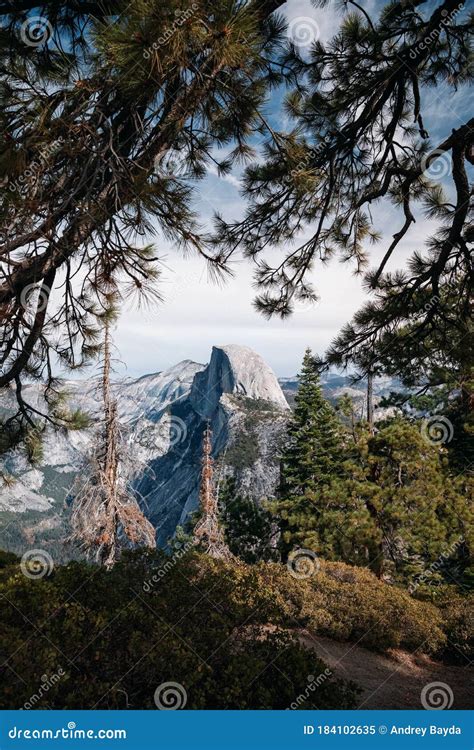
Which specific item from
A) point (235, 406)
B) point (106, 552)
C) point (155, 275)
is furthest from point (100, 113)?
point (235, 406)

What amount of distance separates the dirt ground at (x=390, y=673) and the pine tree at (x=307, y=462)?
5120 mm

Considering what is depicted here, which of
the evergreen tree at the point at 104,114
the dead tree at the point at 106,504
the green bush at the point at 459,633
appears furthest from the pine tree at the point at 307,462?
the evergreen tree at the point at 104,114

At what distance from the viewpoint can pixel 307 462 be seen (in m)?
14.7

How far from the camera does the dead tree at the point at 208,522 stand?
1183cm

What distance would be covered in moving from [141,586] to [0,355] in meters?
2.37

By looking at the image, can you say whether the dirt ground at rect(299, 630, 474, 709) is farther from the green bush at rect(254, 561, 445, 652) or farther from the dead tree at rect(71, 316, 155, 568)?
the dead tree at rect(71, 316, 155, 568)

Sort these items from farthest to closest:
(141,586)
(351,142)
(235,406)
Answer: (235,406) → (141,586) → (351,142)

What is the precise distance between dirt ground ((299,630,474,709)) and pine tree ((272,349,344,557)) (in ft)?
16.8

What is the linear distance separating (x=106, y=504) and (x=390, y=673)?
7.03 metres

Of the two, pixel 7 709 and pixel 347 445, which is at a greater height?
pixel 347 445

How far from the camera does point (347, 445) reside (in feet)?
38.6

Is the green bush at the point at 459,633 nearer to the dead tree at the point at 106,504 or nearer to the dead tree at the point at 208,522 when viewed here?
the dead tree at the point at 208,522

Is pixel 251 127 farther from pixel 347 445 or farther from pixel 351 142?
pixel 347 445

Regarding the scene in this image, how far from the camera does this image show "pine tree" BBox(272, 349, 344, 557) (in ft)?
39.1
